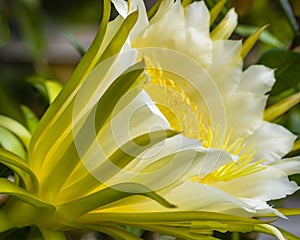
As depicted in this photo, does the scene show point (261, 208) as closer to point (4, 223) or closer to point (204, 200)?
point (204, 200)

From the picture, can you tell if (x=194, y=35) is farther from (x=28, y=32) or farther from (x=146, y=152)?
(x=28, y=32)

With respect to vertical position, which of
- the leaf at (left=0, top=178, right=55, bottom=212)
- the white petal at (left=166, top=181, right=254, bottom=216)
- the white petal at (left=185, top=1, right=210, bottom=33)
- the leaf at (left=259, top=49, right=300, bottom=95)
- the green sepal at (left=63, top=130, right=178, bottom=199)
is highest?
the leaf at (left=259, top=49, right=300, bottom=95)

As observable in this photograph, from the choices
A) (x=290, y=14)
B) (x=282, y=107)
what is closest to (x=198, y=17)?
(x=282, y=107)

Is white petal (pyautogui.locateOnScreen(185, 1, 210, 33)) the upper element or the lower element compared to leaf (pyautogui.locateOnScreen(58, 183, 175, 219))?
upper

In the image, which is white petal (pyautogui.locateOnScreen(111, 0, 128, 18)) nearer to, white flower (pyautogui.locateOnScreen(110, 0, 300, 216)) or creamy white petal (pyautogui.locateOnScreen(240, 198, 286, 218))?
white flower (pyautogui.locateOnScreen(110, 0, 300, 216))

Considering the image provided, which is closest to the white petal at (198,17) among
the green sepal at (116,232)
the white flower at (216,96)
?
the white flower at (216,96)

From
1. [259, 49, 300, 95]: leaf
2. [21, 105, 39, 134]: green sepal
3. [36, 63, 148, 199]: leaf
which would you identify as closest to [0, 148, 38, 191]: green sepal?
[36, 63, 148, 199]: leaf
